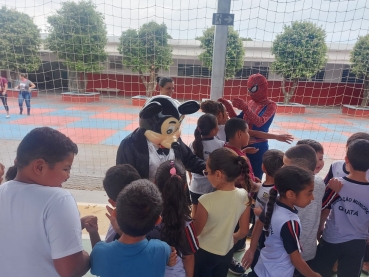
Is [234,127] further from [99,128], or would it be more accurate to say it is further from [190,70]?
[190,70]

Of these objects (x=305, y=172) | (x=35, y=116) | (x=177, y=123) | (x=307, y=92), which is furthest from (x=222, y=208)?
(x=307, y=92)

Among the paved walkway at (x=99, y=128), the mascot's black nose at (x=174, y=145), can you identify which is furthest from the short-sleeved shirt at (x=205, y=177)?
the paved walkway at (x=99, y=128)

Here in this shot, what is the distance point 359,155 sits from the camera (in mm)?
1434

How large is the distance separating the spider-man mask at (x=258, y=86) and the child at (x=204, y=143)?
0.52 meters

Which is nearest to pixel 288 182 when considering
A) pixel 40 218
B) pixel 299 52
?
pixel 40 218

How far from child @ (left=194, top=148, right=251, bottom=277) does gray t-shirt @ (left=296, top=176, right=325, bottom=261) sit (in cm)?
31

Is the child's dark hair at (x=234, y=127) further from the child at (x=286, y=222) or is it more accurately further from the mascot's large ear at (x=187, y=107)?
the child at (x=286, y=222)

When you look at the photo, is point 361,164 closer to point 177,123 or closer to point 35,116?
point 177,123

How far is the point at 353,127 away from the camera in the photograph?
9109mm

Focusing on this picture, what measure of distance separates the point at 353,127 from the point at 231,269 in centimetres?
903

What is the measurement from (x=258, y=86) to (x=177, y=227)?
149 cm

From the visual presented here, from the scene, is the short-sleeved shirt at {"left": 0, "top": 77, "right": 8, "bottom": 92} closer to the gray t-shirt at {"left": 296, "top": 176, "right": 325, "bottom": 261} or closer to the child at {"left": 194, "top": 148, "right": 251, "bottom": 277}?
the child at {"left": 194, "top": 148, "right": 251, "bottom": 277}

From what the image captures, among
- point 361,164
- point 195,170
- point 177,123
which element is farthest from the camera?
point 195,170

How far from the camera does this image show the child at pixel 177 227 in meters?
1.20
